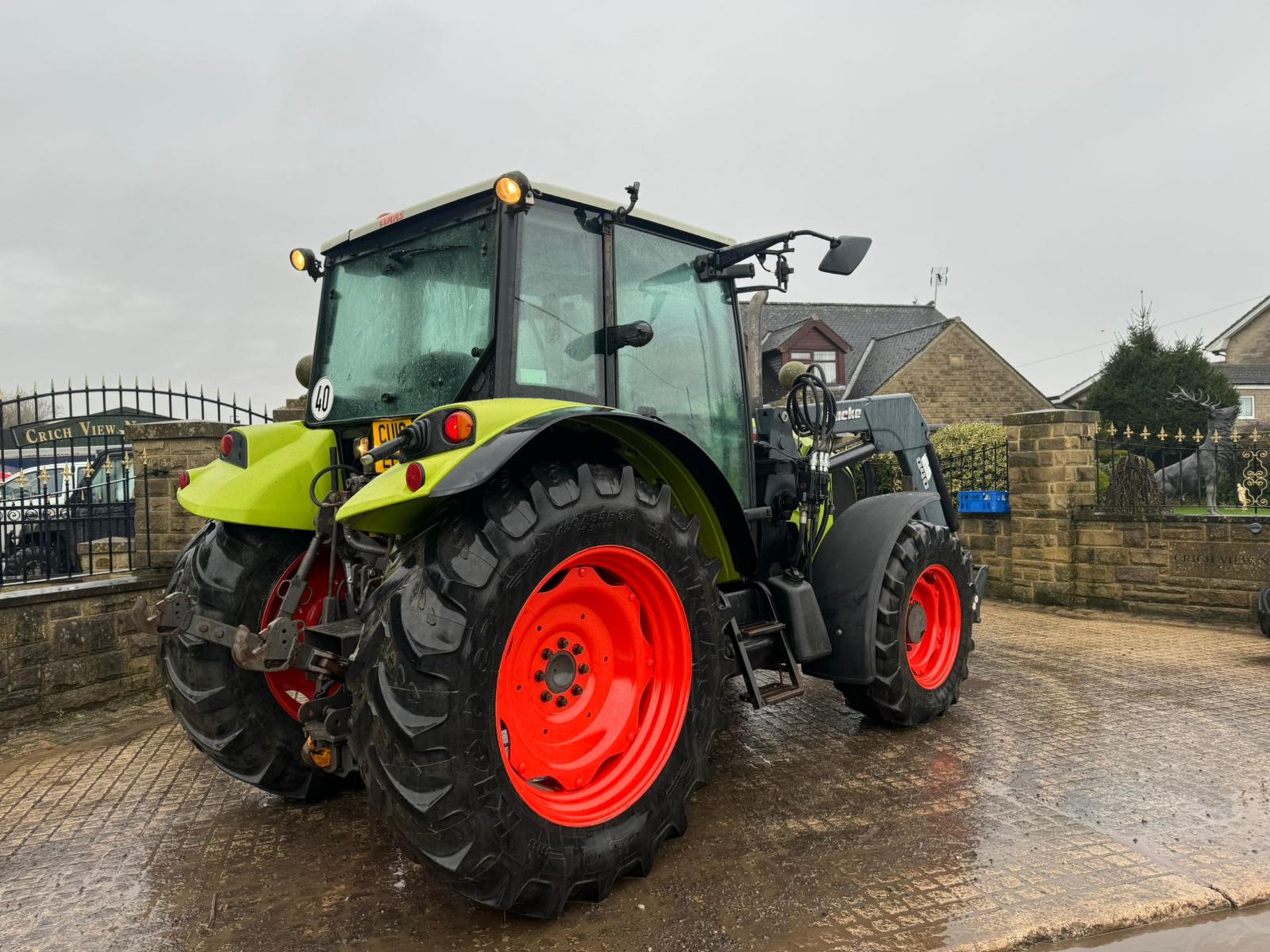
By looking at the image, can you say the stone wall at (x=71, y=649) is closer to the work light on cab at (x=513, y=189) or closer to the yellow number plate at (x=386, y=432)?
the yellow number plate at (x=386, y=432)

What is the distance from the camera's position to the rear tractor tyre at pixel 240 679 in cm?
336

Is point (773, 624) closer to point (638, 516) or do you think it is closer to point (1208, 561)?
point (638, 516)

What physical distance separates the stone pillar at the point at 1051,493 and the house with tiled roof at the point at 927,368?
1508 centimetres

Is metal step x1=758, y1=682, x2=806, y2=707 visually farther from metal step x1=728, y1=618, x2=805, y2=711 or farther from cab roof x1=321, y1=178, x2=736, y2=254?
cab roof x1=321, y1=178, x2=736, y2=254

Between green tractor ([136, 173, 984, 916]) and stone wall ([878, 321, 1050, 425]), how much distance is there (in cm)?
2289

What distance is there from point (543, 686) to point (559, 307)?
1348 millimetres

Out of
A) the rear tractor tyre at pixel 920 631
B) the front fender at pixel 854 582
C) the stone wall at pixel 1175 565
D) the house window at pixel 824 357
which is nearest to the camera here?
the front fender at pixel 854 582

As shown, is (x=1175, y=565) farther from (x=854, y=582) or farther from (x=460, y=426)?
(x=460, y=426)

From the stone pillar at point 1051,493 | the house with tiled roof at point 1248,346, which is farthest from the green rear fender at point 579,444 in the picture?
the house with tiled roof at point 1248,346

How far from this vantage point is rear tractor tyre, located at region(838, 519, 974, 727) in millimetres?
4285

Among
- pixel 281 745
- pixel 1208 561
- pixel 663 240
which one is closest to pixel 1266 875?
pixel 663 240

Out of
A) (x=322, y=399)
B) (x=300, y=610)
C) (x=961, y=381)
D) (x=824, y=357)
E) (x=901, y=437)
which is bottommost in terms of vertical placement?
(x=300, y=610)

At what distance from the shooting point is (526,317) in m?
3.18

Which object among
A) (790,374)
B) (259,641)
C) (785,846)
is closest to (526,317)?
(259,641)
